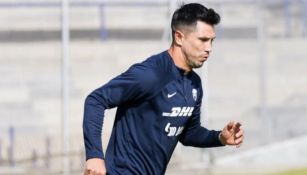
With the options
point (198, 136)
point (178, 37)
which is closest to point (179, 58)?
point (178, 37)

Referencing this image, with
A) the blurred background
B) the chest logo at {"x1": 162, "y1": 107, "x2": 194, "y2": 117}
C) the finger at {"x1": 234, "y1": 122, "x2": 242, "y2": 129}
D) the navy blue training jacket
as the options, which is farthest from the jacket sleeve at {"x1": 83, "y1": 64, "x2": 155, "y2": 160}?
the blurred background

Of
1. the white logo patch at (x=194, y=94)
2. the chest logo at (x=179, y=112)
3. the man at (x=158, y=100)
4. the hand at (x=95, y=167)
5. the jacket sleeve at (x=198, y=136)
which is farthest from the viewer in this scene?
the jacket sleeve at (x=198, y=136)

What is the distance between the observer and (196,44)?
6961 millimetres

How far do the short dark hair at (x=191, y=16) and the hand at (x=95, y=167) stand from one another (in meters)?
0.95

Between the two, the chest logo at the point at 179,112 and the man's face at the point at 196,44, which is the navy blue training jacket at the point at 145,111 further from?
the man's face at the point at 196,44

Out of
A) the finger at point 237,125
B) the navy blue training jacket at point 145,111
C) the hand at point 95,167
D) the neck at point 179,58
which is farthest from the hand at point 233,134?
the hand at point 95,167

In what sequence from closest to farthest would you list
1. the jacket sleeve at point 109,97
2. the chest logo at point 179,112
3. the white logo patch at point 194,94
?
the jacket sleeve at point 109,97 → the chest logo at point 179,112 → the white logo patch at point 194,94

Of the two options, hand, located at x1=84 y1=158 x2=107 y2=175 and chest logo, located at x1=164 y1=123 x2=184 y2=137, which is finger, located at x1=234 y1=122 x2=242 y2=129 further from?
hand, located at x1=84 y1=158 x2=107 y2=175

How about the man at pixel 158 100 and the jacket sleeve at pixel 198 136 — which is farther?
the jacket sleeve at pixel 198 136

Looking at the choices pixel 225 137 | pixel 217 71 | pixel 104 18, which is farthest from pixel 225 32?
pixel 225 137

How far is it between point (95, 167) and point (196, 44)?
3.25ft

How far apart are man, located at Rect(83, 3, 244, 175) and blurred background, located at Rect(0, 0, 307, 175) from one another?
8.15m

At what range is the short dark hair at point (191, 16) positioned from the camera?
695 cm

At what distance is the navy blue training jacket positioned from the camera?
6.73 metres
